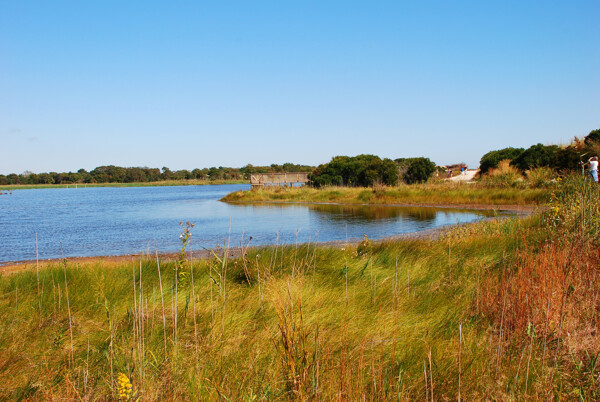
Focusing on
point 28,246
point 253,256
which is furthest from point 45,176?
point 253,256

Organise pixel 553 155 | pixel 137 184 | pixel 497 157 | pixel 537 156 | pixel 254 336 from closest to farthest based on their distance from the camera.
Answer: pixel 254 336 < pixel 553 155 < pixel 537 156 < pixel 497 157 < pixel 137 184

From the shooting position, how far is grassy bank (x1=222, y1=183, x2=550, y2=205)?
23878 mm

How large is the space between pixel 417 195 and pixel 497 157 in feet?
44.2

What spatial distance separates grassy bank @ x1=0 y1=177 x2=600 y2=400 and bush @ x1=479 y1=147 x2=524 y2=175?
34160 millimetres

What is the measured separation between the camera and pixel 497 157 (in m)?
38.3

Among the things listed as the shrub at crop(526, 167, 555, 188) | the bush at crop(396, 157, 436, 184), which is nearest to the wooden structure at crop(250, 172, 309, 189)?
the bush at crop(396, 157, 436, 184)

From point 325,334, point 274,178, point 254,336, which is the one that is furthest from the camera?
point 274,178

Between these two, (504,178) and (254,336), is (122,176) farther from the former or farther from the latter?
(254,336)

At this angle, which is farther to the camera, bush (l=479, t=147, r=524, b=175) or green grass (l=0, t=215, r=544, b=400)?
bush (l=479, t=147, r=524, b=175)

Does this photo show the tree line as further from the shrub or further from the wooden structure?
the wooden structure

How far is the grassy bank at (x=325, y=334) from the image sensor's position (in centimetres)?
258

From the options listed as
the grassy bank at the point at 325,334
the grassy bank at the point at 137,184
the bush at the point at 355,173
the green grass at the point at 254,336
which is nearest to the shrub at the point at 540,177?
the bush at the point at 355,173

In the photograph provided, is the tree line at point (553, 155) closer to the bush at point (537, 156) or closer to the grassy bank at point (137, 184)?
the bush at point (537, 156)

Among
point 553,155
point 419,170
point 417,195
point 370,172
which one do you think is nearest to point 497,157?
point 419,170
